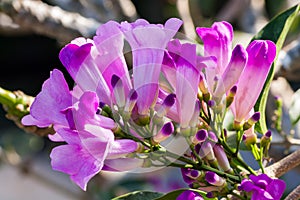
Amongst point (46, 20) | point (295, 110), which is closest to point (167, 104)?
point (295, 110)

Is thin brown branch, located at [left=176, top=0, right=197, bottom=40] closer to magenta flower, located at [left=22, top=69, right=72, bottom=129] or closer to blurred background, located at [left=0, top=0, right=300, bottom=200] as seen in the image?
blurred background, located at [left=0, top=0, right=300, bottom=200]

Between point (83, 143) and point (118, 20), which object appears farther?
point (118, 20)

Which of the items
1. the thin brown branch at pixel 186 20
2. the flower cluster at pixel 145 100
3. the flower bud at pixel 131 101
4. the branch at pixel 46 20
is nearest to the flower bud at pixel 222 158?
the flower cluster at pixel 145 100

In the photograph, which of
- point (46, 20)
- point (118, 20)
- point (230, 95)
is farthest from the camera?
point (118, 20)

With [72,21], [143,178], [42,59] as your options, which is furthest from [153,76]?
[42,59]

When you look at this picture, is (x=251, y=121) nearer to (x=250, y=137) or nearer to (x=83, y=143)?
(x=250, y=137)

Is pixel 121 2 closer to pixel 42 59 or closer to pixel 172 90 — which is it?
pixel 172 90
